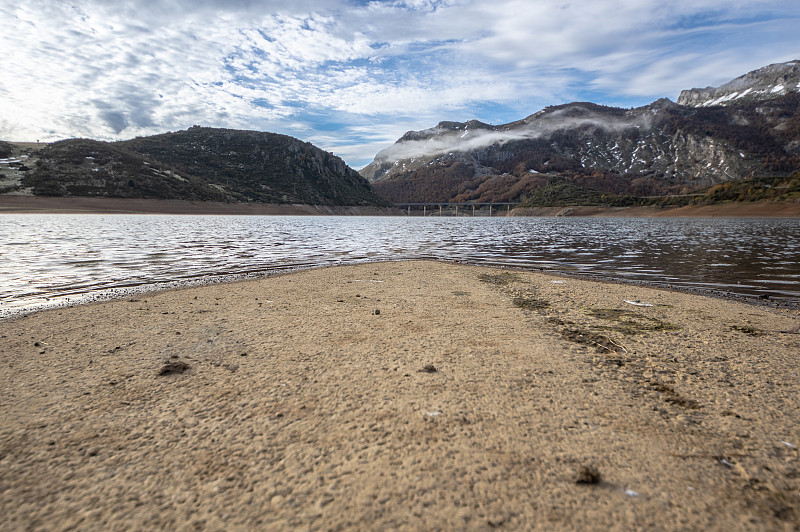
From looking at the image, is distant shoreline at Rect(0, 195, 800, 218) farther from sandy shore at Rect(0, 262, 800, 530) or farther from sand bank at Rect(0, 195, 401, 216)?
sandy shore at Rect(0, 262, 800, 530)

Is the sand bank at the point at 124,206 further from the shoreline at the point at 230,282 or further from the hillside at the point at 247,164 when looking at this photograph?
the shoreline at the point at 230,282

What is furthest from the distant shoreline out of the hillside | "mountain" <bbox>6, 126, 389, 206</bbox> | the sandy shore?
the sandy shore

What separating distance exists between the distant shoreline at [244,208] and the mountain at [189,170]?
3086mm

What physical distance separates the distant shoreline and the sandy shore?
10340cm

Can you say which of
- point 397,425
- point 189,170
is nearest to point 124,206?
point 189,170

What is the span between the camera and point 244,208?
12194 centimetres

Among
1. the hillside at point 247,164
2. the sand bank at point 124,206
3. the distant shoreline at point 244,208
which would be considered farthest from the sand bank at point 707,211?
the sand bank at point 124,206

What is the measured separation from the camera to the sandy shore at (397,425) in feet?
8.27

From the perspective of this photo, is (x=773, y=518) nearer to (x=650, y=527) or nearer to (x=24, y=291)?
(x=650, y=527)

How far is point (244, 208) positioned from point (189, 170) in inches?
1803

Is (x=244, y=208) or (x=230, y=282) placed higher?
(x=244, y=208)

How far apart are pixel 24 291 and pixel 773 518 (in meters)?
14.5

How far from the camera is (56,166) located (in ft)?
328

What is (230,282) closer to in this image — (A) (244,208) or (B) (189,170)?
(A) (244,208)
